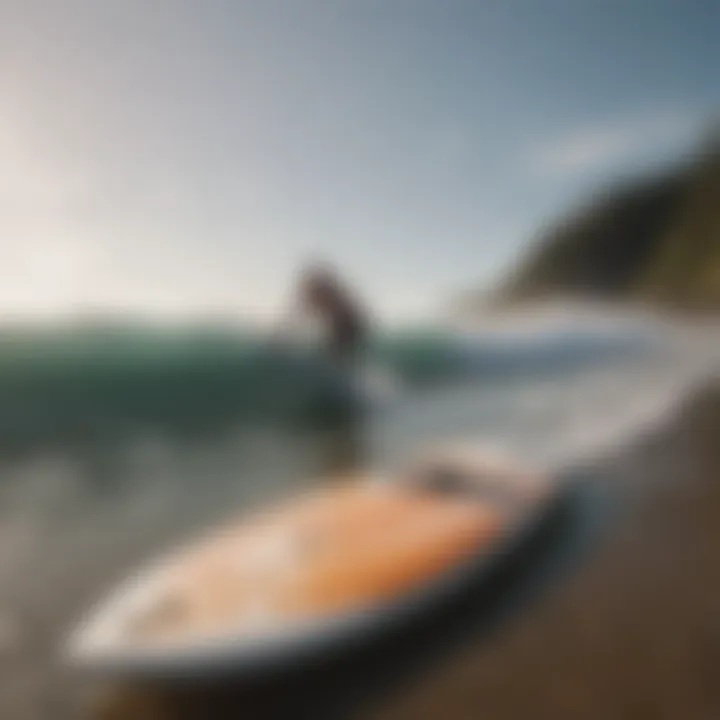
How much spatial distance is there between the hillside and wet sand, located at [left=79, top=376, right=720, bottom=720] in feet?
9.15

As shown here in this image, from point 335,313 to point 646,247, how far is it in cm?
637

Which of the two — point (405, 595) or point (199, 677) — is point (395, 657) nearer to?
point (405, 595)

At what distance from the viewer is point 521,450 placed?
11.6ft

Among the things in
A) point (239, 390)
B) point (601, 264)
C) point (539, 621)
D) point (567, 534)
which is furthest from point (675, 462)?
point (601, 264)

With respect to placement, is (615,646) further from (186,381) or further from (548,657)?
(186,381)

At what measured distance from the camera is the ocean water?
291 centimetres

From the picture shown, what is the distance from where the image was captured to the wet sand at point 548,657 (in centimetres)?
197

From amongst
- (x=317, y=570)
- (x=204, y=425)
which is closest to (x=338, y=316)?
(x=204, y=425)

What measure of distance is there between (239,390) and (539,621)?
2066 millimetres

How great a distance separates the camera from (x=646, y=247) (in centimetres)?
850

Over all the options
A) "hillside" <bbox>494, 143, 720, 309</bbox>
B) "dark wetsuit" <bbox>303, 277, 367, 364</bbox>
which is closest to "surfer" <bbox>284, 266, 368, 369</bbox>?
"dark wetsuit" <bbox>303, 277, 367, 364</bbox>

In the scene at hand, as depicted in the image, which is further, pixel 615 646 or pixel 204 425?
pixel 204 425

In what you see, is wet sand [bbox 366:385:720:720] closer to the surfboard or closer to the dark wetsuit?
the surfboard

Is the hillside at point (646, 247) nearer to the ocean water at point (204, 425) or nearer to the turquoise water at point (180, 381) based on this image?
the ocean water at point (204, 425)
